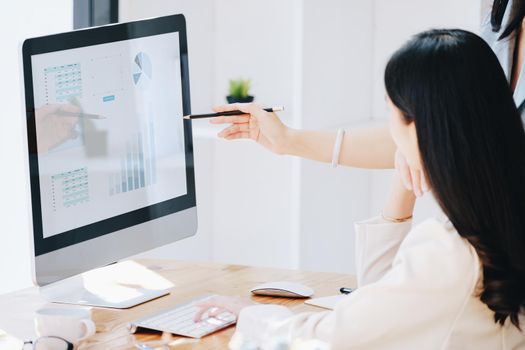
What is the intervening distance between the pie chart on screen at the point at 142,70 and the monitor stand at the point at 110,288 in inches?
Answer: 18.1

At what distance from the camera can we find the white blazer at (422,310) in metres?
1.32

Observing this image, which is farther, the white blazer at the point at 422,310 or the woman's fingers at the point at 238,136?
the woman's fingers at the point at 238,136

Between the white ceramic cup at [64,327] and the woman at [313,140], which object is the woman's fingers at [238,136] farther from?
the white ceramic cup at [64,327]

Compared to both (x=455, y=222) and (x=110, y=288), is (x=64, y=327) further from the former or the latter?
(x=455, y=222)

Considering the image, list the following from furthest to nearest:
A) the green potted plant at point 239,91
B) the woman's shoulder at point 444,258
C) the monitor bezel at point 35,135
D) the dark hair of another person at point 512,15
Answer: the green potted plant at point 239,91
the dark hair of another person at point 512,15
the monitor bezel at point 35,135
the woman's shoulder at point 444,258

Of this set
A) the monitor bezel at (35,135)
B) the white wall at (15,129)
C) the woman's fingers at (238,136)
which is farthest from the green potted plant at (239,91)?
the monitor bezel at (35,135)

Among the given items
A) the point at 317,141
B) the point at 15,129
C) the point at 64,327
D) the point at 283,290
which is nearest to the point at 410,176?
the point at 283,290

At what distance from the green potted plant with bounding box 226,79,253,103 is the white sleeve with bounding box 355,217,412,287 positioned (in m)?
1.35

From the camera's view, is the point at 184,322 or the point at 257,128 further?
the point at 257,128

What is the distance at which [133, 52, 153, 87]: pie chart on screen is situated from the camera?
1.89 meters

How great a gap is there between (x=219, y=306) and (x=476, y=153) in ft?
2.20

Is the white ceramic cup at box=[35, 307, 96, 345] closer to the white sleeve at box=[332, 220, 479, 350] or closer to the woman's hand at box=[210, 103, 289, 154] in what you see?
the white sleeve at box=[332, 220, 479, 350]

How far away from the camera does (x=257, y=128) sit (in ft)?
7.06

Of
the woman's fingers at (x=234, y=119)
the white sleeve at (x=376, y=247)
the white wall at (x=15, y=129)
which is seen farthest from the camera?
the white wall at (x=15, y=129)
